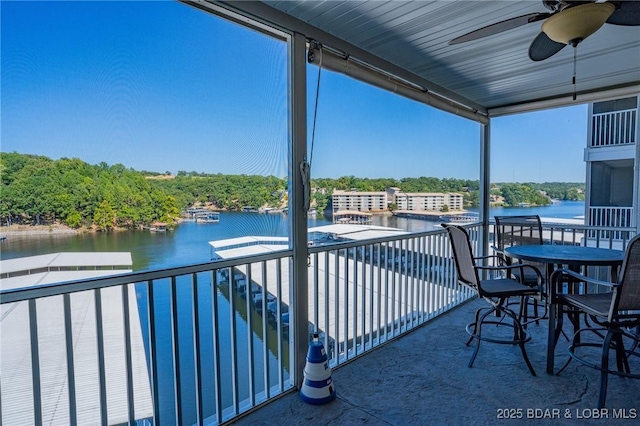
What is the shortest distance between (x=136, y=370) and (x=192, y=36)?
1.75m

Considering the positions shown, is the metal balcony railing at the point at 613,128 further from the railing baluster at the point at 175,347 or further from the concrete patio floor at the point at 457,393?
the railing baluster at the point at 175,347

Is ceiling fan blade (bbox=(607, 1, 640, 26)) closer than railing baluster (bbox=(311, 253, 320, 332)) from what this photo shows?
Yes

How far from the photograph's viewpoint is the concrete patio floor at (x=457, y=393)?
196 cm

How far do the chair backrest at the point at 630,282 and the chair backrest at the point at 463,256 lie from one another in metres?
0.82

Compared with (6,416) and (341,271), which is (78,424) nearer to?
(6,416)

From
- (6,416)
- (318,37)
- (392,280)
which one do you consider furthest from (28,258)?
(392,280)

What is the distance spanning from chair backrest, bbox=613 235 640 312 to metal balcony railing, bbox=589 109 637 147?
5.72 metres

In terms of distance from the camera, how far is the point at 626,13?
1.71 metres

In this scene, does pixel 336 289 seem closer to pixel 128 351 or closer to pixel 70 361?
pixel 128 351

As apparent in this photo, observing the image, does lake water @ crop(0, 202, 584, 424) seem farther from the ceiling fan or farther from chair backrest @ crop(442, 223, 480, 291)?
the ceiling fan

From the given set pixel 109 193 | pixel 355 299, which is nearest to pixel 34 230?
pixel 109 193

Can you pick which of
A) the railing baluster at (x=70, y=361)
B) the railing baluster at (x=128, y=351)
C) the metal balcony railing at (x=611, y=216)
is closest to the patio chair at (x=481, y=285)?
the railing baluster at (x=128, y=351)

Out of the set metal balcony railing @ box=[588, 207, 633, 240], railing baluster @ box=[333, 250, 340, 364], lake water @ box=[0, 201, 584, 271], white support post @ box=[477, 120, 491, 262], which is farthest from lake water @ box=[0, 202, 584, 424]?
metal balcony railing @ box=[588, 207, 633, 240]

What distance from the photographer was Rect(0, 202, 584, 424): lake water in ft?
4.82
